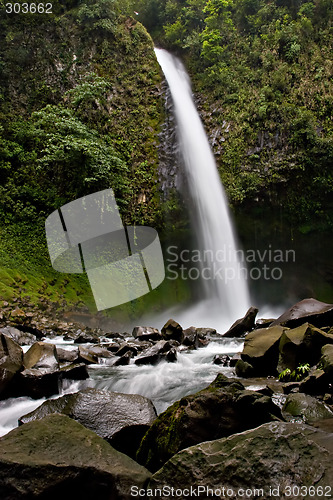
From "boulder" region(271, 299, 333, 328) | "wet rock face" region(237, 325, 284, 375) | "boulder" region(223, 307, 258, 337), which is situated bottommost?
"boulder" region(223, 307, 258, 337)

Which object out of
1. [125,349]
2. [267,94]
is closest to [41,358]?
[125,349]

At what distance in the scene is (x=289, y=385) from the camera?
462 centimetres

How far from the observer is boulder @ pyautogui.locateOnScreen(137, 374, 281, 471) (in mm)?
2682

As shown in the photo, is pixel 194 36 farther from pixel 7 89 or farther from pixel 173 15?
pixel 7 89

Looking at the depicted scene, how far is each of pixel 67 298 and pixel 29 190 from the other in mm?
5597

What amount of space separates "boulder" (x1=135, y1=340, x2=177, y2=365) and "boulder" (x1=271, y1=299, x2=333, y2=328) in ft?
8.81

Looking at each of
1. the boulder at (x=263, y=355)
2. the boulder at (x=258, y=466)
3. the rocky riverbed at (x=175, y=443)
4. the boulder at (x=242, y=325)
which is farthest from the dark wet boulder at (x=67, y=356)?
the boulder at (x=242, y=325)

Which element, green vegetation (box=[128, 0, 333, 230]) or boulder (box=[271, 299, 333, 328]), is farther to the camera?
green vegetation (box=[128, 0, 333, 230])

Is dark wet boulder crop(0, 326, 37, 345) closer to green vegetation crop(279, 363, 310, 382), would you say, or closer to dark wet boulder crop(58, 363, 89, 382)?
dark wet boulder crop(58, 363, 89, 382)

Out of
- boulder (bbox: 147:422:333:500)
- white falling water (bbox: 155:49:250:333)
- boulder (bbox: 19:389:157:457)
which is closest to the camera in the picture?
boulder (bbox: 147:422:333:500)

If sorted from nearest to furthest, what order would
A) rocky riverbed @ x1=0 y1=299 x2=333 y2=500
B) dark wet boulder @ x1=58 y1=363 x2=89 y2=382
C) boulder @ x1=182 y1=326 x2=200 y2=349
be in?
rocky riverbed @ x1=0 y1=299 x2=333 y2=500
dark wet boulder @ x1=58 y1=363 x2=89 y2=382
boulder @ x1=182 y1=326 x2=200 y2=349

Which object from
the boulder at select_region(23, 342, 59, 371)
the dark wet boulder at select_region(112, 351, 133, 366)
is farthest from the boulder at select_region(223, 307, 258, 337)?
the boulder at select_region(23, 342, 59, 371)

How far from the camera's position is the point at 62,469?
2.28 metres

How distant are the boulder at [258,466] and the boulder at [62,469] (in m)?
0.26
